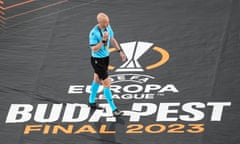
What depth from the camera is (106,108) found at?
1488 cm

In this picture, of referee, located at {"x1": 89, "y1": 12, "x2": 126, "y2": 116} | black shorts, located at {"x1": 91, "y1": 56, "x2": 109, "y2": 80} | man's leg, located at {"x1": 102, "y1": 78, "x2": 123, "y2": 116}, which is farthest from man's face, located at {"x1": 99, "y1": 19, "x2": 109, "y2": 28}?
man's leg, located at {"x1": 102, "y1": 78, "x2": 123, "y2": 116}

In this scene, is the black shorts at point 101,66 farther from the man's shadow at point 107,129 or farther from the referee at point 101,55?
the man's shadow at point 107,129

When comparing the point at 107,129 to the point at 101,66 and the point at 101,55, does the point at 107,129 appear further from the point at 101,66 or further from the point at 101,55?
the point at 101,55

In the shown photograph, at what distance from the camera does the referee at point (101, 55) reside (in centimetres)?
1423

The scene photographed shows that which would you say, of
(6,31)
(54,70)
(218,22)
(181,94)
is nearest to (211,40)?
(218,22)


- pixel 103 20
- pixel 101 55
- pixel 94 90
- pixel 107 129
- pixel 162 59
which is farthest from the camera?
pixel 162 59

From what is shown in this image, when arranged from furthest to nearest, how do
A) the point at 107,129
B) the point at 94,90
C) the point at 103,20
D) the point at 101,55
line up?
the point at 94,90
the point at 101,55
the point at 107,129
the point at 103,20

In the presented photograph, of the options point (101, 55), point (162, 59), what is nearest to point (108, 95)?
point (101, 55)

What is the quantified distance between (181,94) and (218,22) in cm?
222

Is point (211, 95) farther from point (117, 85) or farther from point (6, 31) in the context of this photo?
point (6, 31)

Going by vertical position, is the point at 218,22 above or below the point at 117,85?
above

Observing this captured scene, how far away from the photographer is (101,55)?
1446 centimetres

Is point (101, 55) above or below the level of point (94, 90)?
above

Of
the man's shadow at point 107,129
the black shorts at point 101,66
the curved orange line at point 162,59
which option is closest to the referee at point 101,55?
the black shorts at point 101,66
